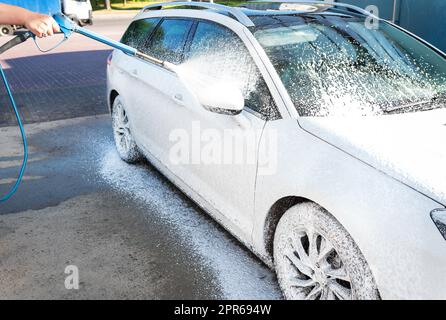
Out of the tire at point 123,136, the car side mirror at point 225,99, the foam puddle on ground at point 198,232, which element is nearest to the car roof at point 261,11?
the car side mirror at point 225,99

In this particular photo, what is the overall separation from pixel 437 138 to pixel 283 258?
1.07m

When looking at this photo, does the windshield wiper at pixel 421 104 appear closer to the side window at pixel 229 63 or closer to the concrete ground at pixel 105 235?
the side window at pixel 229 63

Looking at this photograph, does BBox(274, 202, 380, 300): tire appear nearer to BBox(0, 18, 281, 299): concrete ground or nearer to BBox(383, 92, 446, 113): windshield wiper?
BBox(0, 18, 281, 299): concrete ground

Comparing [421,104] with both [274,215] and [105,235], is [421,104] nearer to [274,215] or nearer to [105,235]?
[274,215]

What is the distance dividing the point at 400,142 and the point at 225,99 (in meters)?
1.05

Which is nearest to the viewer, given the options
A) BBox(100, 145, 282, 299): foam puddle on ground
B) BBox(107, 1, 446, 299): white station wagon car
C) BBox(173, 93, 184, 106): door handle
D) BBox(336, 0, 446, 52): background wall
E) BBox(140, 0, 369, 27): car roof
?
BBox(107, 1, 446, 299): white station wagon car

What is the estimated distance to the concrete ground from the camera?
3.17 m

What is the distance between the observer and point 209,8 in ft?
12.7

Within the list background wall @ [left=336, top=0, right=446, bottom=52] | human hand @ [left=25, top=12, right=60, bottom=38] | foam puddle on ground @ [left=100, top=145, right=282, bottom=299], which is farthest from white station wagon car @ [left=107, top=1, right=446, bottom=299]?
background wall @ [left=336, top=0, right=446, bottom=52]

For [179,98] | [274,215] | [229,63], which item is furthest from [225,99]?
[179,98]

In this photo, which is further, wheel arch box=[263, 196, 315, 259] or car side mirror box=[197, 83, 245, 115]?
car side mirror box=[197, 83, 245, 115]

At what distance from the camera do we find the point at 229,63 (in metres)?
3.32
